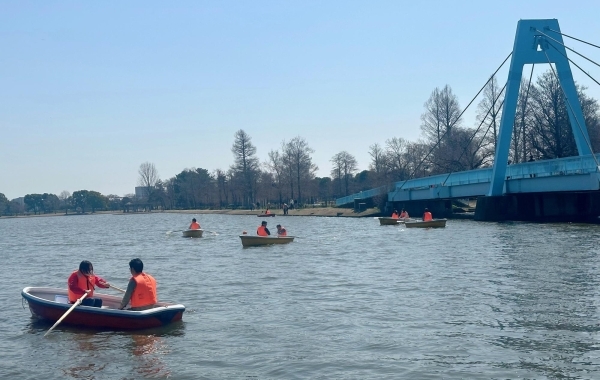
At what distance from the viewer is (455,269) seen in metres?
22.3

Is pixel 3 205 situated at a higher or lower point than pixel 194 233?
higher

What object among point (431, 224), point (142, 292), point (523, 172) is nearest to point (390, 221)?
point (431, 224)

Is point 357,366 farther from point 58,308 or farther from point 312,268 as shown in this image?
point 312,268

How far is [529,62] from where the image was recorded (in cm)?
4622

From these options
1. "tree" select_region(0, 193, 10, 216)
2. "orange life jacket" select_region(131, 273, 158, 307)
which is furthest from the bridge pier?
"tree" select_region(0, 193, 10, 216)

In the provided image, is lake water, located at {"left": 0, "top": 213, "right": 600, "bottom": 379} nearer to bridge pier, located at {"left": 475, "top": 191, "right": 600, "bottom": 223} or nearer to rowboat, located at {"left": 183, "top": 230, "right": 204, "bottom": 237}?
rowboat, located at {"left": 183, "top": 230, "right": 204, "bottom": 237}

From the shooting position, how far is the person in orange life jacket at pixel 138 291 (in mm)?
14148

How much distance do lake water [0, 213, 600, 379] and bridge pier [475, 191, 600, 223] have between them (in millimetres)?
20808

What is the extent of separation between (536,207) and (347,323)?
38.9 meters

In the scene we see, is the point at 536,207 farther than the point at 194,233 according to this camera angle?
Yes

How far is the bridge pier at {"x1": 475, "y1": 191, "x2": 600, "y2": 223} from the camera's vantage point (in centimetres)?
4753

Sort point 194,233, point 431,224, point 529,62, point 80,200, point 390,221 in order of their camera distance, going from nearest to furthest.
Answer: point 194,233, point 431,224, point 529,62, point 390,221, point 80,200

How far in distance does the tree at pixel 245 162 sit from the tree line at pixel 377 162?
0.56 ft

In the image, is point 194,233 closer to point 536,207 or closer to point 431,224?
point 431,224
